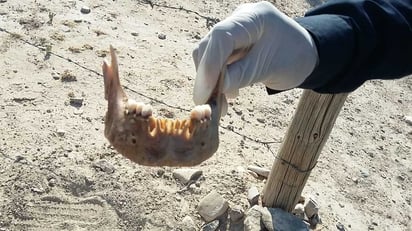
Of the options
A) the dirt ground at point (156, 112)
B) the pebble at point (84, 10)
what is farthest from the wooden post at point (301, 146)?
the pebble at point (84, 10)

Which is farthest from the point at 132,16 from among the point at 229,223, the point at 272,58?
the point at 272,58

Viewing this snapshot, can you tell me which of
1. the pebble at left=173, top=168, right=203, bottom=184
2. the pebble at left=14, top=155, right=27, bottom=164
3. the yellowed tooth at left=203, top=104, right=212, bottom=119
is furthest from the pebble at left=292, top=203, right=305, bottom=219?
the yellowed tooth at left=203, top=104, right=212, bottom=119

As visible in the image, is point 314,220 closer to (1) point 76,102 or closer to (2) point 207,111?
(1) point 76,102

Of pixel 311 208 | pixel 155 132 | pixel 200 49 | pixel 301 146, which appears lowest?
pixel 311 208

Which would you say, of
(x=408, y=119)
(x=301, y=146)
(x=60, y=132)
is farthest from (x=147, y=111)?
(x=408, y=119)

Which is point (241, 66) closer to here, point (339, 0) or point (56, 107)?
point (339, 0)

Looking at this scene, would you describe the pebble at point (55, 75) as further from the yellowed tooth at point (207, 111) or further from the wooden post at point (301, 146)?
the yellowed tooth at point (207, 111)
